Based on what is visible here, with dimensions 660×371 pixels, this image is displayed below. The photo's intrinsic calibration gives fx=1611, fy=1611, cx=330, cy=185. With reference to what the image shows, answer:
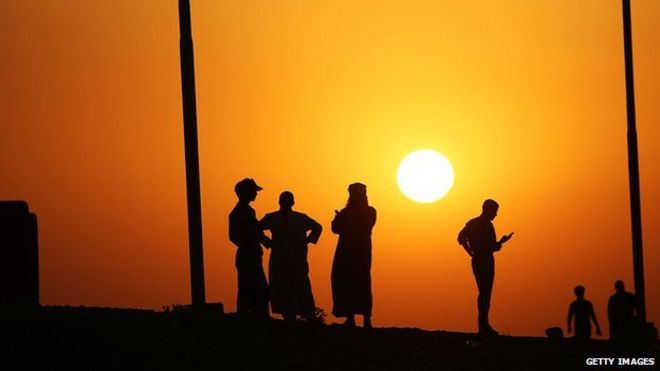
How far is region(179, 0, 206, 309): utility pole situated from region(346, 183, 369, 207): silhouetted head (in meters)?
2.82

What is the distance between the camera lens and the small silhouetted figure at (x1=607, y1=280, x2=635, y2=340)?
87.6 feet

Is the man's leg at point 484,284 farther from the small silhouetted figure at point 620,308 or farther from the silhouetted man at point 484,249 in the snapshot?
the small silhouetted figure at point 620,308

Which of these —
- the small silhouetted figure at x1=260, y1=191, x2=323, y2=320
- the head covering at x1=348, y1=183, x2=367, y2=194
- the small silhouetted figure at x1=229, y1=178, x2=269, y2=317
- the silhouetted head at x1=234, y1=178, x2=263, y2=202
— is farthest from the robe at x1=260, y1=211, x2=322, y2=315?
the head covering at x1=348, y1=183, x2=367, y2=194

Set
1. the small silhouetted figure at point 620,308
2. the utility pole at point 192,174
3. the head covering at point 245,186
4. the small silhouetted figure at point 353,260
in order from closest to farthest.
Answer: the utility pole at point 192,174
the head covering at point 245,186
the small silhouetted figure at point 353,260
the small silhouetted figure at point 620,308

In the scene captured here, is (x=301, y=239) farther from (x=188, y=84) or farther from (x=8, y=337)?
(x=8, y=337)

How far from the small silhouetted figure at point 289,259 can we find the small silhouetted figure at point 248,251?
0.32 m

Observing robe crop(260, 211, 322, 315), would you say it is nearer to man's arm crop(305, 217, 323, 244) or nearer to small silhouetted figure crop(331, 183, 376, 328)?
man's arm crop(305, 217, 323, 244)

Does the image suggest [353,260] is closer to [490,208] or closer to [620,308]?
[490,208]

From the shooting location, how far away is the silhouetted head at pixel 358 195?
24.2m

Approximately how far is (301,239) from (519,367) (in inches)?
184

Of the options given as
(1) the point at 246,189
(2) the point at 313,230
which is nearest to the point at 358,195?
(2) the point at 313,230

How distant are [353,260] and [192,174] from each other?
133 inches

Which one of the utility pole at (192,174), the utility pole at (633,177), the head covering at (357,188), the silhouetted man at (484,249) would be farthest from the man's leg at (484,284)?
the utility pole at (192,174)

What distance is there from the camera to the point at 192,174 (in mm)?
22391
